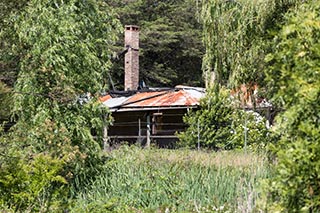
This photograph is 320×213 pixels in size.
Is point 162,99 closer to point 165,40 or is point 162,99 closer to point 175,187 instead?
point 165,40

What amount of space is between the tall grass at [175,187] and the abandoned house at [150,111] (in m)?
10.9

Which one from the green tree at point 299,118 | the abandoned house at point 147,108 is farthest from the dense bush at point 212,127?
the green tree at point 299,118

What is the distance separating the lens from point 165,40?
34969 mm

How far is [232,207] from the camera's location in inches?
298

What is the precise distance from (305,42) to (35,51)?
7.44 meters

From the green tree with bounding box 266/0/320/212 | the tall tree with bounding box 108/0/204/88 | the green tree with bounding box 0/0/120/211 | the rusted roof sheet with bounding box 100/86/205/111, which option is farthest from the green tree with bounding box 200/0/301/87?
the tall tree with bounding box 108/0/204/88

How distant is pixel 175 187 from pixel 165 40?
89.6 ft

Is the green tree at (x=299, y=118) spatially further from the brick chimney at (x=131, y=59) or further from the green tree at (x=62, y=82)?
the brick chimney at (x=131, y=59)

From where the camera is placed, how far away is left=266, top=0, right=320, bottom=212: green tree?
10.4 ft

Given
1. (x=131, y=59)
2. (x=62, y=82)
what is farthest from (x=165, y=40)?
(x=62, y=82)

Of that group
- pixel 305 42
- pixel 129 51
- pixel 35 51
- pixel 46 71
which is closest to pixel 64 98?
pixel 46 71

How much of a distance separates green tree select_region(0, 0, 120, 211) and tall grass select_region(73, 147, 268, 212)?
2.27 feet

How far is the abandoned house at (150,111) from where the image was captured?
21766 mm

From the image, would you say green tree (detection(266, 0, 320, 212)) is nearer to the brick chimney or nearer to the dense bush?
the dense bush
